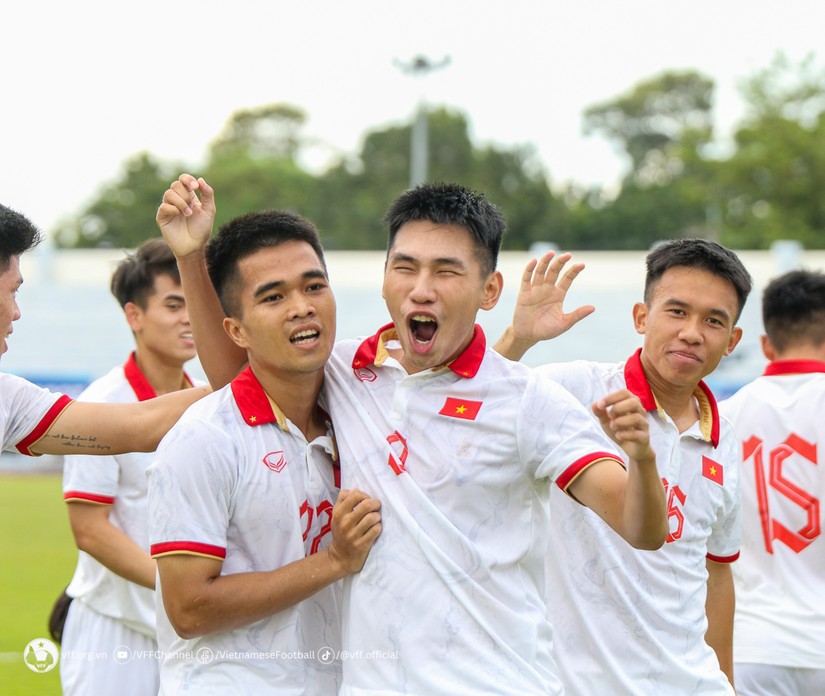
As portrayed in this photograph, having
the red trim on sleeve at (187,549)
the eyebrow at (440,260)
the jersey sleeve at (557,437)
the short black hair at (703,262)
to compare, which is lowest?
the red trim on sleeve at (187,549)

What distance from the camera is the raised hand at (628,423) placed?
287cm

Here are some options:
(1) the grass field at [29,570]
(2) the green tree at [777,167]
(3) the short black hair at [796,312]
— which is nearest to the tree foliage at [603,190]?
(2) the green tree at [777,167]

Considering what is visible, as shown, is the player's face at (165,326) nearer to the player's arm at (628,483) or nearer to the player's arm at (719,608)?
the player's arm at (719,608)

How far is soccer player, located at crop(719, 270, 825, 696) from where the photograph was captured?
5082 mm

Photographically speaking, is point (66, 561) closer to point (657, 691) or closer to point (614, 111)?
point (657, 691)

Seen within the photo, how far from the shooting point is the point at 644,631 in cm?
399

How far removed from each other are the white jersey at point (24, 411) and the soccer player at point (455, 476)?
835mm

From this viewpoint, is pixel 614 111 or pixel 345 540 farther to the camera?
pixel 614 111

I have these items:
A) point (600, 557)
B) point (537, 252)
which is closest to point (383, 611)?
point (600, 557)

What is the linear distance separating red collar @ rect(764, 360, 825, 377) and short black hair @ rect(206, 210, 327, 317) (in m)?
2.68

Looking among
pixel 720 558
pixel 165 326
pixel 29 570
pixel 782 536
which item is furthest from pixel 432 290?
pixel 29 570

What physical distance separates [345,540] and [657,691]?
1.44 meters

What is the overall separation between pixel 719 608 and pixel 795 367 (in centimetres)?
140

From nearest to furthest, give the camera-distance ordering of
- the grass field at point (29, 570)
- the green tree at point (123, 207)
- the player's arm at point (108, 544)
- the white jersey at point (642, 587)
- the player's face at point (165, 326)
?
the white jersey at point (642, 587) < the player's arm at point (108, 544) < the player's face at point (165, 326) < the grass field at point (29, 570) < the green tree at point (123, 207)
